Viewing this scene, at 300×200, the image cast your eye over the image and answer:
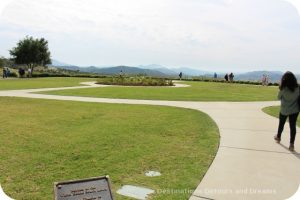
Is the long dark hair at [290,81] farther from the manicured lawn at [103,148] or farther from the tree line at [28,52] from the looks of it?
the tree line at [28,52]

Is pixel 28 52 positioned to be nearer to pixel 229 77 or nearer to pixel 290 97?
pixel 229 77

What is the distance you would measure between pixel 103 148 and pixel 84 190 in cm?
332

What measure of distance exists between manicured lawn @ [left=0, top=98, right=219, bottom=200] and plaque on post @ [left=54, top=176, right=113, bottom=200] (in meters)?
0.71

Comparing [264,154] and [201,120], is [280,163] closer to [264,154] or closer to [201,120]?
[264,154]

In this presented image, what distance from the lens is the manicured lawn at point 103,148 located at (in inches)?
223

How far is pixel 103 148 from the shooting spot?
7.61m

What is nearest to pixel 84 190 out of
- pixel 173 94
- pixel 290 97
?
pixel 290 97

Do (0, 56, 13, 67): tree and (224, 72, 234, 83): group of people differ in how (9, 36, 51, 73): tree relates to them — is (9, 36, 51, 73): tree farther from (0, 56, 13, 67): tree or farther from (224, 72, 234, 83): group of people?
(224, 72, 234, 83): group of people

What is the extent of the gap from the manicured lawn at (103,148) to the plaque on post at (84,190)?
0.71 meters

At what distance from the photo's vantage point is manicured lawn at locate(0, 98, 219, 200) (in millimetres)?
5676

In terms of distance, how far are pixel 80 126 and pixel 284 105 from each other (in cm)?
517

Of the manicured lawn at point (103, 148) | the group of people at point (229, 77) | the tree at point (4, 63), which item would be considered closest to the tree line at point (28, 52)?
the tree at point (4, 63)

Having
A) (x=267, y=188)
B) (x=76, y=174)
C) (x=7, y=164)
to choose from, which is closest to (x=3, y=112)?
(x=7, y=164)

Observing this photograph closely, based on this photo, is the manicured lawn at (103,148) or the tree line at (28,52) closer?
the manicured lawn at (103,148)
